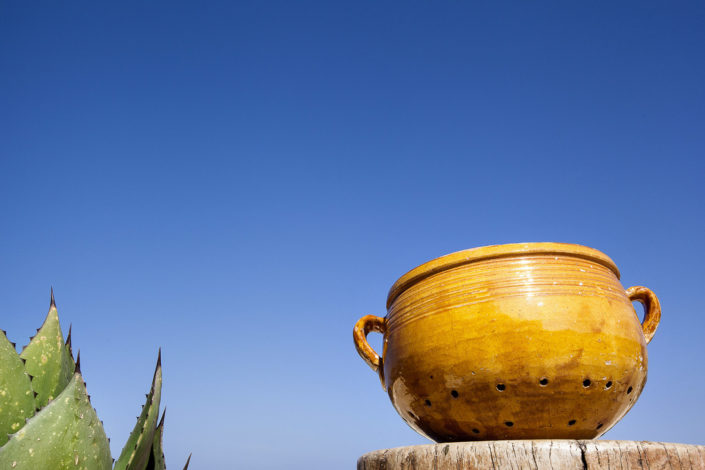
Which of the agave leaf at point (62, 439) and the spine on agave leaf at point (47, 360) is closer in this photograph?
the agave leaf at point (62, 439)

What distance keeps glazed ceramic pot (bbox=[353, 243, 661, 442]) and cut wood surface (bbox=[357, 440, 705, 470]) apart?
0.21 m

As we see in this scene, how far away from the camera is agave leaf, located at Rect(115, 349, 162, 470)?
46.8 inches

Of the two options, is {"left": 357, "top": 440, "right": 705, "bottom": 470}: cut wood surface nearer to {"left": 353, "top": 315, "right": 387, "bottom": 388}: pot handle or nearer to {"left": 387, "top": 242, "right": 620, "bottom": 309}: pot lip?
{"left": 387, "top": 242, "right": 620, "bottom": 309}: pot lip

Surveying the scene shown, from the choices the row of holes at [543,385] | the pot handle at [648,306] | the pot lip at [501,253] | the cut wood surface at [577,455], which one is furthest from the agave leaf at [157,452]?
the pot handle at [648,306]

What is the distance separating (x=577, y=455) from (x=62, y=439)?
4.66ft

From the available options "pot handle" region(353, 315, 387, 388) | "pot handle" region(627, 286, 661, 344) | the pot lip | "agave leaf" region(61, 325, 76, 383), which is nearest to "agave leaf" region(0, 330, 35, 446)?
"agave leaf" region(61, 325, 76, 383)

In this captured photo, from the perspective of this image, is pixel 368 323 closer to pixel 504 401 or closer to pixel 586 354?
pixel 504 401

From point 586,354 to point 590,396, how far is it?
164 mm

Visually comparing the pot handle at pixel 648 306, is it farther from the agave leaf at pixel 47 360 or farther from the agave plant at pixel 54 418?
the agave leaf at pixel 47 360

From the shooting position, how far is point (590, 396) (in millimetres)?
1840

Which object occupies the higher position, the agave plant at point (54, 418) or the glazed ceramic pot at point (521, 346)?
the glazed ceramic pot at point (521, 346)

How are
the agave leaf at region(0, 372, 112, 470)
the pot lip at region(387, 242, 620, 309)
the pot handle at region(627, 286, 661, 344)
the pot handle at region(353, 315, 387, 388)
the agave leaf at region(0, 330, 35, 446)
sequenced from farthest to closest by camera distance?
the pot handle at region(353, 315, 387, 388)
the pot handle at region(627, 286, 661, 344)
the pot lip at region(387, 242, 620, 309)
the agave leaf at region(0, 330, 35, 446)
the agave leaf at region(0, 372, 112, 470)

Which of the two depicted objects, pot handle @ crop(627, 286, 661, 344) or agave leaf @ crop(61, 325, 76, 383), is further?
pot handle @ crop(627, 286, 661, 344)

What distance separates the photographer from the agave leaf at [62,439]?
0.92 metres
